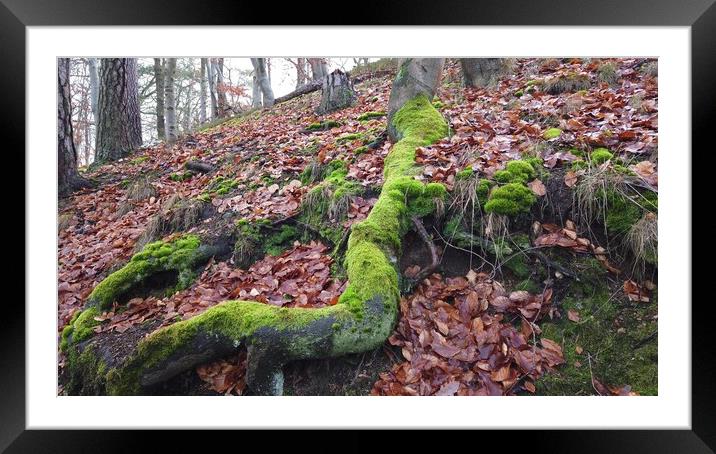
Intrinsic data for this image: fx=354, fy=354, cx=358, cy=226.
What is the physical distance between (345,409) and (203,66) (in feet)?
33.5

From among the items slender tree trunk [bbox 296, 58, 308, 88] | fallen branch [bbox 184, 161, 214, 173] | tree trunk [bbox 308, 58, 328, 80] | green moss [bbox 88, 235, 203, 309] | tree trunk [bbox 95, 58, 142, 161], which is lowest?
green moss [bbox 88, 235, 203, 309]

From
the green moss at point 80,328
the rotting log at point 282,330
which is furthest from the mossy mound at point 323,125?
the green moss at point 80,328

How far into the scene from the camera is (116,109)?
6.05 meters

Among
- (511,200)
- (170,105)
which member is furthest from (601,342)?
(170,105)

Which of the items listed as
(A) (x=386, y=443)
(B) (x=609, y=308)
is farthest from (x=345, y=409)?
(B) (x=609, y=308)

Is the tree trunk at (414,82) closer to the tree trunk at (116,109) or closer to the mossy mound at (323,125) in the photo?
the mossy mound at (323,125)

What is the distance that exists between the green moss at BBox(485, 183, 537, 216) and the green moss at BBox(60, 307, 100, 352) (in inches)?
126

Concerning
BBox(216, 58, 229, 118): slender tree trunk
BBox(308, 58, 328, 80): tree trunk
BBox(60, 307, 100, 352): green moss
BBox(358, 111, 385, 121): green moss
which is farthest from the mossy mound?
BBox(216, 58, 229, 118): slender tree trunk

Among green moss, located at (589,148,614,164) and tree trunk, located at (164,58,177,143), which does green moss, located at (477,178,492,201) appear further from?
tree trunk, located at (164,58,177,143)

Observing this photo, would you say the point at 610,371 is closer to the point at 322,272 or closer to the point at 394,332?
the point at 394,332

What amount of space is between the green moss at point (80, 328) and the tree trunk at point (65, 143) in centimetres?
282

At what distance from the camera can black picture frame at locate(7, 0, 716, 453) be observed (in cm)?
172
